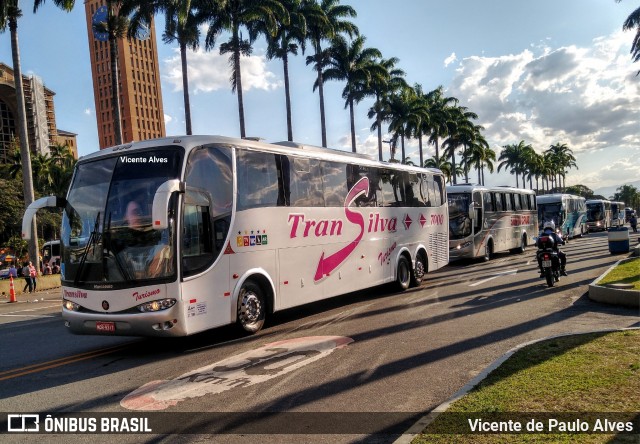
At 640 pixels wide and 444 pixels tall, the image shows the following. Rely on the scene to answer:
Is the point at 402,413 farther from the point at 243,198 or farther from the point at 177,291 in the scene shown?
the point at 243,198

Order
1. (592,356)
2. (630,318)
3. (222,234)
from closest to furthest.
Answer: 1. (592,356)
2. (222,234)
3. (630,318)

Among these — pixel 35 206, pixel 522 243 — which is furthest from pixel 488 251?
pixel 35 206

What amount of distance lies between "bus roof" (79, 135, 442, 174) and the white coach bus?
0.03m

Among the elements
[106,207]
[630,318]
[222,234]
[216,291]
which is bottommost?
[630,318]

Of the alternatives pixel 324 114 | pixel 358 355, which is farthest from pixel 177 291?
pixel 324 114

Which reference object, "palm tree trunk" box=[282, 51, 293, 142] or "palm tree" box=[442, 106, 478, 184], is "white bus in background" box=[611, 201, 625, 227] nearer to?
"palm tree" box=[442, 106, 478, 184]

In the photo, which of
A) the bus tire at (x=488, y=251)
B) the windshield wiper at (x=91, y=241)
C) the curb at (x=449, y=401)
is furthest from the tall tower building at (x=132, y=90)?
the curb at (x=449, y=401)

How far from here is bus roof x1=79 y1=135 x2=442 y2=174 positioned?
8.33 metres

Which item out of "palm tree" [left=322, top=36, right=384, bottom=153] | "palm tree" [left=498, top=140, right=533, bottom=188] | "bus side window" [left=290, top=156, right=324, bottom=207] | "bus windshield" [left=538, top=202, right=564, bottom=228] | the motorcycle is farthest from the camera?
"palm tree" [left=498, top=140, right=533, bottom=188]

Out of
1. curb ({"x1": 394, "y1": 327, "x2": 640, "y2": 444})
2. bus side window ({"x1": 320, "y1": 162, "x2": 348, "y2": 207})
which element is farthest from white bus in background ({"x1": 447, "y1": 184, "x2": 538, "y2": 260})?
curb ({"x1": 394, "y1": 327, "x2": 640, "y2": 444})

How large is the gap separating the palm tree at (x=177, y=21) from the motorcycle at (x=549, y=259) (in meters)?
21.4

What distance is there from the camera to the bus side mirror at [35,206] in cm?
815

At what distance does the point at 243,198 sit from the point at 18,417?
15.6 ft

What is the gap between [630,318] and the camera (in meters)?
9.25
